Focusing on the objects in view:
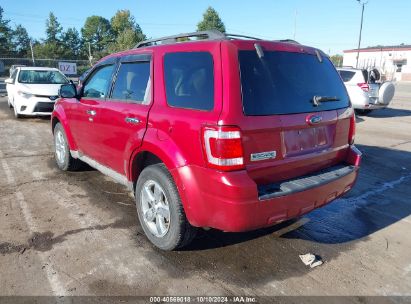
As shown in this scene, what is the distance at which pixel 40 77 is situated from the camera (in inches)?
475

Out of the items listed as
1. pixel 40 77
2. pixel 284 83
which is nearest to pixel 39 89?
pixel 40 77

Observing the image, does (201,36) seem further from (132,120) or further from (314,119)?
(314,119)

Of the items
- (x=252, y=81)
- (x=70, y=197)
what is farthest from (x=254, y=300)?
(x=70, y=197)

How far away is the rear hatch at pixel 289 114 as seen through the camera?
2.85 metres

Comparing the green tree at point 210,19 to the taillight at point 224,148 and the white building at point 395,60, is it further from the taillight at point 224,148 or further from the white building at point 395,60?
the taillight at point 224,148

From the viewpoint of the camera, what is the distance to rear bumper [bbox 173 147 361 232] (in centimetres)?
272

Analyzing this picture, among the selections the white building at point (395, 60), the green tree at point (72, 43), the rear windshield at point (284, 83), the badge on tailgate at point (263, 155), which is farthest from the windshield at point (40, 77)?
the green tree at point (72, 43)

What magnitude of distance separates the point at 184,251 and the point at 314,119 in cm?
169

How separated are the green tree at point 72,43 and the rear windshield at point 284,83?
87.9 metres

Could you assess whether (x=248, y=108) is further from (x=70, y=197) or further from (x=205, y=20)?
(x=205, y=20)

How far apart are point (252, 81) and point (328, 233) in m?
1.98

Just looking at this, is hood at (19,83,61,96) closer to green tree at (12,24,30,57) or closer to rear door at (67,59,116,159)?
rear door at (67,59,116,159)

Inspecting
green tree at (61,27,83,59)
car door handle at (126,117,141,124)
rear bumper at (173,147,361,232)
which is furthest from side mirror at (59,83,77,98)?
green tree at (61,27,83,59)

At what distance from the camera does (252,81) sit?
2891 millimetres
